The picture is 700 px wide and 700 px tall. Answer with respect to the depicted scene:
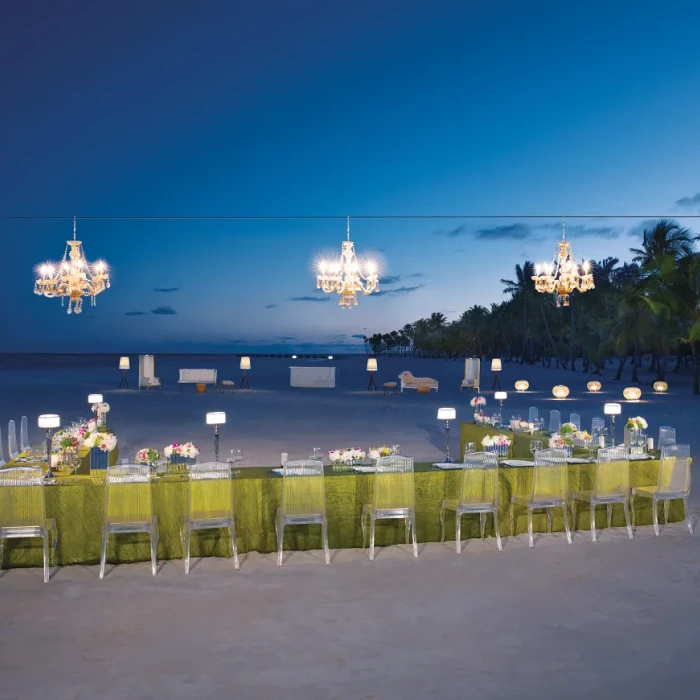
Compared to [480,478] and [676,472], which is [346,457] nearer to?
[480,478]

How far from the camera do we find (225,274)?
4222 centimetres

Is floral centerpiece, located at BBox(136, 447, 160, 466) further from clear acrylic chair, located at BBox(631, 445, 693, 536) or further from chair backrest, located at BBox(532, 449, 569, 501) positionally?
clear acrylic chair, located at BBox(631, 445, 693, 536)

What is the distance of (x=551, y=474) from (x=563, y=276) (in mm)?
5654

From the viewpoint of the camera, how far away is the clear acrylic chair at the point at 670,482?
9562mm

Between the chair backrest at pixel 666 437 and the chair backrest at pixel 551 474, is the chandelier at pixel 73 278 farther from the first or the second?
the chair backrest at pixel 666 437

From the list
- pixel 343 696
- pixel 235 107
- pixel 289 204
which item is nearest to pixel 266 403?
pixel 289 204

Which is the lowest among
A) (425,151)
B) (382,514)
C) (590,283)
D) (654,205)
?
(382,514)

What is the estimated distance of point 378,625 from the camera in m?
6.42

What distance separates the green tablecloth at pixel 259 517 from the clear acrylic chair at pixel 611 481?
34 cm

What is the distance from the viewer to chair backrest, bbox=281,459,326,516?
27.7ft

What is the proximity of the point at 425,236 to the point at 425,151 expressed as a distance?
423 inches

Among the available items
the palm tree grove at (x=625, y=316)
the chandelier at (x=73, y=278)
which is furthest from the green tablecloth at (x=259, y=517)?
the palm tree grove at (x=625, y=316)

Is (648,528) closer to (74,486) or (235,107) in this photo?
(74,486)

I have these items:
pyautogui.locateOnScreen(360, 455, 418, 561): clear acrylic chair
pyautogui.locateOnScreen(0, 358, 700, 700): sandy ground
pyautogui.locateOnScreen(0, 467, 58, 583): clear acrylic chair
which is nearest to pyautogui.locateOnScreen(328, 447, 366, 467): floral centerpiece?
pyautogui.locateOnScreen(360, 455, 418, 561): clear acrylic chair
